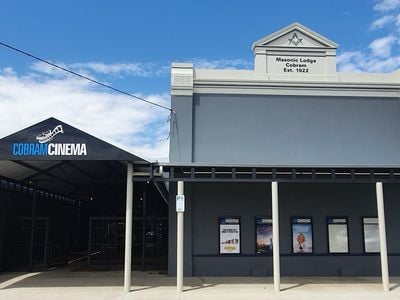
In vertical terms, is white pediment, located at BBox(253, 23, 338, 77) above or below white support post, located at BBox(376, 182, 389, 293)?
above

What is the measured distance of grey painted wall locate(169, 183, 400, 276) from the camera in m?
16.3

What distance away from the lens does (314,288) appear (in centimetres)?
1375

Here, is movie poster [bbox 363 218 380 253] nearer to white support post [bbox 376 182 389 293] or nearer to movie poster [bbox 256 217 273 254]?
white support post [bbox 376 182 389 293]

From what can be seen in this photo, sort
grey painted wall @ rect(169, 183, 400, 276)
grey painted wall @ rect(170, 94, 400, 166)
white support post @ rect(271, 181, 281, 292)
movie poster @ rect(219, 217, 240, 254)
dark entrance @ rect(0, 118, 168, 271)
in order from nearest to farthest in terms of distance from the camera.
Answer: dark entrance @ rect(0, 118, 168, 271) → white support post @ rect(271, 181, 281, 292) → grey painted wall @ rect(169, 183, 400, 276) → movie poster @ rect(219, 217, 240, 254) → grey painted wall @ rect(170, 94, 400, 166)

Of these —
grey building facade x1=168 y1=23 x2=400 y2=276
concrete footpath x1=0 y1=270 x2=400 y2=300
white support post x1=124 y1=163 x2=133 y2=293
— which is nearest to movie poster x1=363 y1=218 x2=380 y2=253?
grey building facade x1=168 y1=23 x2=400 y2=276

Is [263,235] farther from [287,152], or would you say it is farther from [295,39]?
[295,39]

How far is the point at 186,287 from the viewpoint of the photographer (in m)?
13.8

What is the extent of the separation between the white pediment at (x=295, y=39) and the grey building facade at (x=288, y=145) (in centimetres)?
4

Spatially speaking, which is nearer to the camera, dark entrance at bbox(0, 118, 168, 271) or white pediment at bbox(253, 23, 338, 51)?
dark entrance at bbox(0, 118, 168, 271)

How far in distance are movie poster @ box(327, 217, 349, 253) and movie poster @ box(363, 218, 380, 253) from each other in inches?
28.3

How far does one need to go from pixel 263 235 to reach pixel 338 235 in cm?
267

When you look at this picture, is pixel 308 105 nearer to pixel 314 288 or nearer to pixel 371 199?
pixel 371 199

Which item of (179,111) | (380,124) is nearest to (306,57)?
(380,124)

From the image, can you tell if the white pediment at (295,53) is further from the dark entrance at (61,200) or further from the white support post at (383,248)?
the dark entrance at (61,200)
